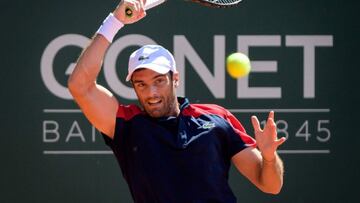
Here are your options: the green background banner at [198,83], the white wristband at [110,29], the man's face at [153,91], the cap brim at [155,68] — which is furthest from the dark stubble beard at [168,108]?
the green background banner at [198,83]

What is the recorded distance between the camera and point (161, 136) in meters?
3.45

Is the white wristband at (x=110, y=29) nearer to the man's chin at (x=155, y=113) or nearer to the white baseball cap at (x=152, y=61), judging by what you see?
the white baseball cap at (x=152, y=61)

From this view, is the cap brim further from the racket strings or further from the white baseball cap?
the racket strings

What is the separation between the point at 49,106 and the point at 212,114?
1882 millimetres

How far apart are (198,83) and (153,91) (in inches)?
73.3

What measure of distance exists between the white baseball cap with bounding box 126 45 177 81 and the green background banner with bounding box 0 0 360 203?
1712 mm

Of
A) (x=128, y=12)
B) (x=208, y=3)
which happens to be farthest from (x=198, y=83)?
(x=128, y=12)

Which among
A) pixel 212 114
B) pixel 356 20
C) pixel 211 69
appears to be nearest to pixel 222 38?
pixel 211 69

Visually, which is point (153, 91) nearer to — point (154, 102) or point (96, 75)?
point (154, 102)

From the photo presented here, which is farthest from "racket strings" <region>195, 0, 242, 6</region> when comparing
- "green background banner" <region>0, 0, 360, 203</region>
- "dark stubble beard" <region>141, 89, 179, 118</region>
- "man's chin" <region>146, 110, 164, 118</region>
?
"green background banner" <region>0, 0, 360, 203</region>

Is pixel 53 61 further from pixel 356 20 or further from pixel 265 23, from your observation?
pixel 356 20

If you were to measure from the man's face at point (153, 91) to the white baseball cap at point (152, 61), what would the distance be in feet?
0.07

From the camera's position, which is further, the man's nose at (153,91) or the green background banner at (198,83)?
the green background banner at (198,83)

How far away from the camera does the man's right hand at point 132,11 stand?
3.41 metres
